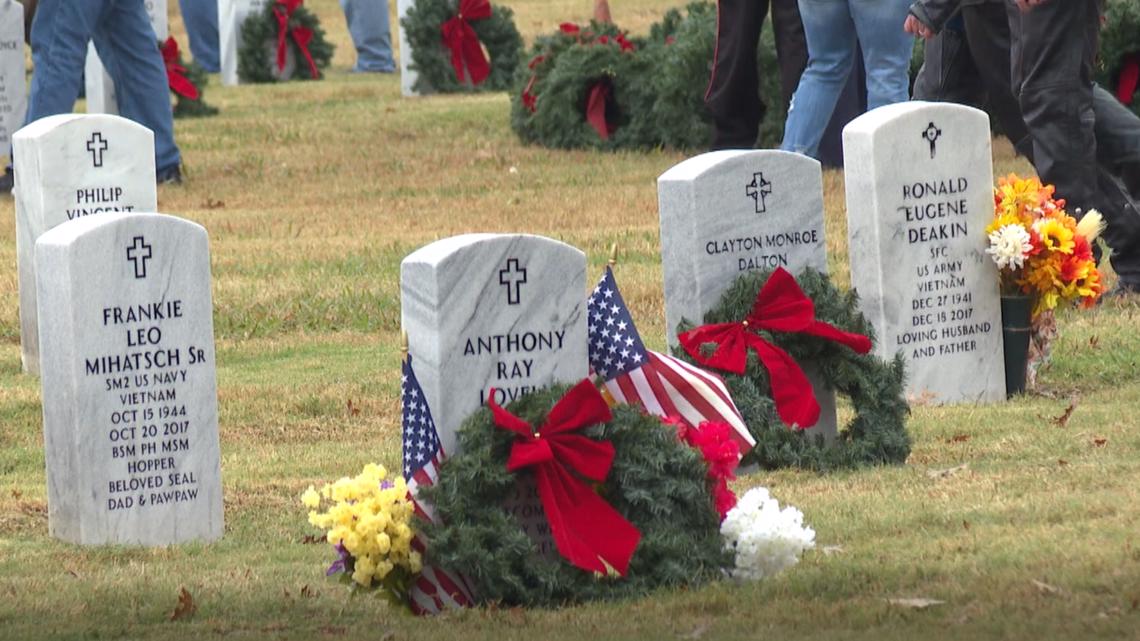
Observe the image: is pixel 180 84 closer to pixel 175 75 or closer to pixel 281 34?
pixel 175 75

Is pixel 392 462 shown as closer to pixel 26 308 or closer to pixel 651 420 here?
pixel 651 420

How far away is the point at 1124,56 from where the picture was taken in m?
14.8

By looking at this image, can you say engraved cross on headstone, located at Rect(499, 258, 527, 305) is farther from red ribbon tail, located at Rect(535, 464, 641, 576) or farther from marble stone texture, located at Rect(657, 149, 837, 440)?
marble stone texture, located at Rect(657, 149, 837, 440)

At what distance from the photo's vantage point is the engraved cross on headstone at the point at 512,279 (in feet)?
18.4

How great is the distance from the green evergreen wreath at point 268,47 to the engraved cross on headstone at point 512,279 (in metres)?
17.0

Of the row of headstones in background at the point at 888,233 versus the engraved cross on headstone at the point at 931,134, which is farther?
the engraved cross on headstone at the point at 931,134

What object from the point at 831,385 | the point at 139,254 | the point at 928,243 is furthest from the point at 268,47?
the point at 139,254

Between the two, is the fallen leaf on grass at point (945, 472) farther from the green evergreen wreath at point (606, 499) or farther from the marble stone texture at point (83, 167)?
the marble stone texture at point (83, 167)

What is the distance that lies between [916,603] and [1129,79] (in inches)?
406

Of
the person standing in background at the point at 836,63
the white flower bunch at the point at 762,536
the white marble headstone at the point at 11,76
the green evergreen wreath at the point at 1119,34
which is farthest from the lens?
the white marble headstone at the point at 11,76

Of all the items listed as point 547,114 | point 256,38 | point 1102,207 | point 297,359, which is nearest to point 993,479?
point 1102,207

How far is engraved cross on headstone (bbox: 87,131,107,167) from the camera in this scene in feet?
29.4

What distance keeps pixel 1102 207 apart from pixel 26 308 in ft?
15.5

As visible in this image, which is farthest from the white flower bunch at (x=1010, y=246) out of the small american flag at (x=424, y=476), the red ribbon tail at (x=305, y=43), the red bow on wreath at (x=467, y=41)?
the red ribbon tail at (x=305, y=43)
